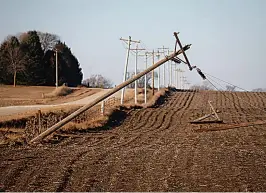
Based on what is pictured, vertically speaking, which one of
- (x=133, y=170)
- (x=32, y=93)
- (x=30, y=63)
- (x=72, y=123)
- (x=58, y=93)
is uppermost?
(x=30, y=63)

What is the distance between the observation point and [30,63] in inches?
3322

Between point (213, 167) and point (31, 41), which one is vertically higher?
point (31, 41)

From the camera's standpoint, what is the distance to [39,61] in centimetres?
8588

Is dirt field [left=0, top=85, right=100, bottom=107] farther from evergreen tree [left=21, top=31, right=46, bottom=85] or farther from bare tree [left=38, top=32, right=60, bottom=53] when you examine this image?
bare tree [left=38, top=32, right=60, bottom=53]

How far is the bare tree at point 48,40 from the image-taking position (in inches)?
3950

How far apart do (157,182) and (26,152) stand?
661 cm

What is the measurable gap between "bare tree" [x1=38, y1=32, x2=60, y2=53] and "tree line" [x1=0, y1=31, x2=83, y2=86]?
4731 mm

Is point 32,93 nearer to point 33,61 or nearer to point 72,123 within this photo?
point 33,61

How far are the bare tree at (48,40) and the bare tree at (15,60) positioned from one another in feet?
48.5

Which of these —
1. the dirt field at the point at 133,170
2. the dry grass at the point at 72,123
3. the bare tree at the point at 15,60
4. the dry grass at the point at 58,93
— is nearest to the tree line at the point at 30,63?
the bare tree at the point at 15,60

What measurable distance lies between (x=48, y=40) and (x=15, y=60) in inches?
804

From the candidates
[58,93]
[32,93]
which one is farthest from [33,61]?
[58,93]

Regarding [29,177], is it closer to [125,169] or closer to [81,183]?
[81,183]

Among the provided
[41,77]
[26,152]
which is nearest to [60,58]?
[41,77]
